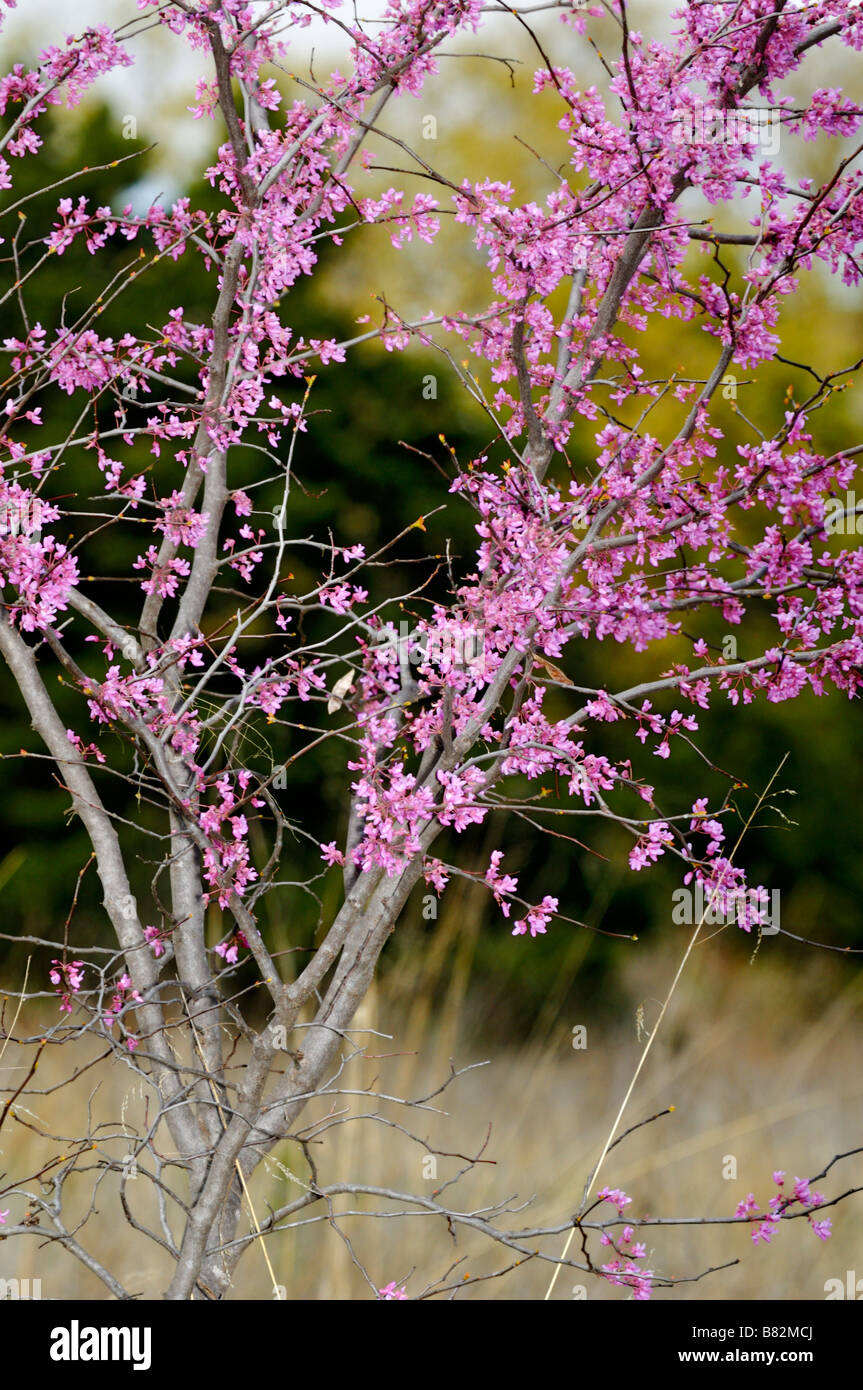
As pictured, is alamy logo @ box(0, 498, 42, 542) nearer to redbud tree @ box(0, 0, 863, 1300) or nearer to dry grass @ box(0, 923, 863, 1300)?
redbud tree @ box(0, 0, 863, 1300)

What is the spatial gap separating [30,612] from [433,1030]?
11.3ft

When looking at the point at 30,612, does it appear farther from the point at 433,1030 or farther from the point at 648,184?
the point at 433,1030

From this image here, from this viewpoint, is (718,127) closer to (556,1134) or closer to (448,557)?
(448,557)

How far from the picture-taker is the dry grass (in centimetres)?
397

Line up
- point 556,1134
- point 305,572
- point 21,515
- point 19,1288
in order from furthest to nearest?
point 305,572, point 556,1134, point 19,1288, point 21,515

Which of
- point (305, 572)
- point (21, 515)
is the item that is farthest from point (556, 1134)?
point (21, 515)

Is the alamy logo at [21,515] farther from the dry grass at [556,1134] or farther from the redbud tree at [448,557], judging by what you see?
the dry grass at [556,1134]
